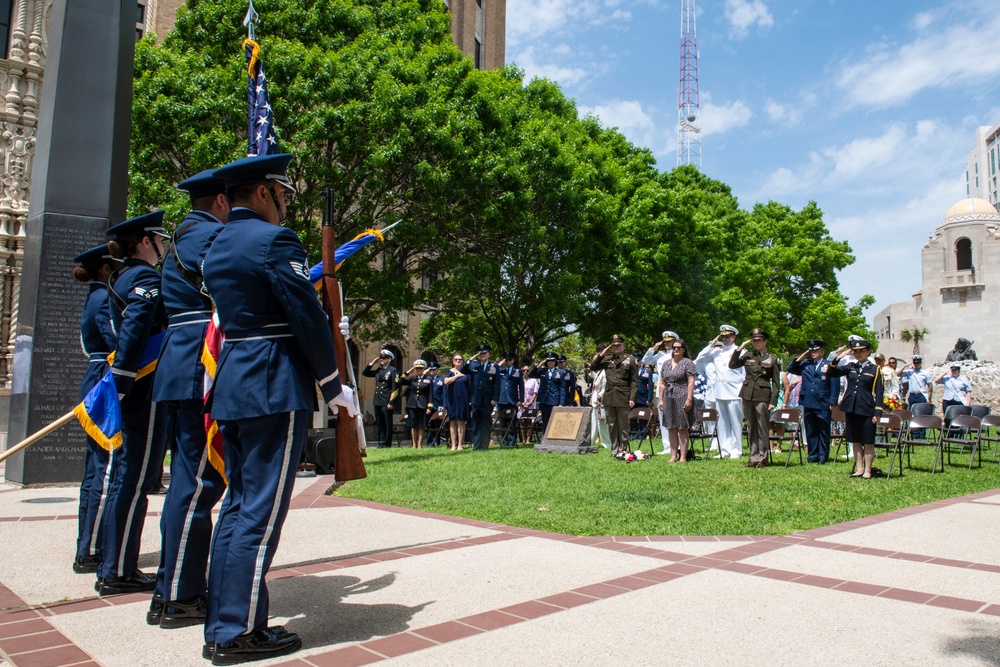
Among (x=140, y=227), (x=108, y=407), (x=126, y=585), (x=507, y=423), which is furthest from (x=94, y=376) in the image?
(x=507, y=423)

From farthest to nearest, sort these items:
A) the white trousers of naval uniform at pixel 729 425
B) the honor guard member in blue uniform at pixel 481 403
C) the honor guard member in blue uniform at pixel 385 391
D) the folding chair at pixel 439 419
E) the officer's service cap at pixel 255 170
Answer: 1. the folding chair at pixel 439 419
2. the honor guard member in blue uniform at pixel 385 391
3. the honor guard member in blue uniform at pixel 481 403
4. the white trousers of naval uniform at pixel 729 425
5. the officer's service cap at pixel 255 170

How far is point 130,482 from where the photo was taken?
4570 millimetres

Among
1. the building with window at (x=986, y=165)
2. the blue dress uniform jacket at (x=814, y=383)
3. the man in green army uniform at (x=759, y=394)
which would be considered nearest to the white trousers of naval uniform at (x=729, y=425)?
the blue dress uniform jacket at (x=814, y=383)

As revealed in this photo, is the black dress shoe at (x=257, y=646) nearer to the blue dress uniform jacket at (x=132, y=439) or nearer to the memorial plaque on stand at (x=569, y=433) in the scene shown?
the blue dress uniform jacket at (x=132, y=439)

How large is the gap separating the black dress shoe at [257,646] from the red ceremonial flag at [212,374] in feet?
2.66

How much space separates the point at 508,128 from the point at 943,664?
61.8 feet

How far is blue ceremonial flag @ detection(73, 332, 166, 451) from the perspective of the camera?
4590 millimetres

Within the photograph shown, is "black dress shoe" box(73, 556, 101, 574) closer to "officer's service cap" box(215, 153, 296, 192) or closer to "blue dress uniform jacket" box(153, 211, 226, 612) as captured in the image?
"blue dress uniform jacket" box(153, 211, 226, 612)

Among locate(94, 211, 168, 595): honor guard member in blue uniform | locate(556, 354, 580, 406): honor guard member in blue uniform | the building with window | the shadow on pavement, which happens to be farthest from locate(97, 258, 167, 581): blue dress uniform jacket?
the building with window

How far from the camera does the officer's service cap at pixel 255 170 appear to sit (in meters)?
3.51

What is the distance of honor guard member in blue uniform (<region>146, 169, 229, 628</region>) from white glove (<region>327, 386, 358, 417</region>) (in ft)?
2.49

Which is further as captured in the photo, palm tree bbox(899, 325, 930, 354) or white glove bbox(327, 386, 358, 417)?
palm tree bbox(899, 325, 930, 354)

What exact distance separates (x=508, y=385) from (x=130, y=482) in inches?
537

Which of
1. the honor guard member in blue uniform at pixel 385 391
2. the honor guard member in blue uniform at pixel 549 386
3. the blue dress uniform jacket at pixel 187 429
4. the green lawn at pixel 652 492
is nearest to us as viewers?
the blue dress uniform jacket at pixel 187 429
